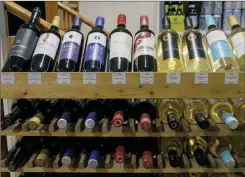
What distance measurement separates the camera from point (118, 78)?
1070mm

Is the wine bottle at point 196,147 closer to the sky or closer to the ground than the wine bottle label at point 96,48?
closer to the ground

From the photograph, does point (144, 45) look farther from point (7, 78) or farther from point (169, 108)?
point (7, 78)

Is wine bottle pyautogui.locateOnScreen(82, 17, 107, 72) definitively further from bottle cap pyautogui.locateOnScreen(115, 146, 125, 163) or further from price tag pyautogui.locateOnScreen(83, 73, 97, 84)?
bottle cap pyautogui.locateOnScreen(115, 146, 125, 163)


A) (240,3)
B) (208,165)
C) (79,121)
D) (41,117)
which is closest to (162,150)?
(208,165)

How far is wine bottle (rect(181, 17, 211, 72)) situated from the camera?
110 centimetres

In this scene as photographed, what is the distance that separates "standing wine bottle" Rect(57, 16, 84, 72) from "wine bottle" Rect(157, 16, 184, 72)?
30 cm

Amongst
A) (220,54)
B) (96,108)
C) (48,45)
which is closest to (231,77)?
(220,54)

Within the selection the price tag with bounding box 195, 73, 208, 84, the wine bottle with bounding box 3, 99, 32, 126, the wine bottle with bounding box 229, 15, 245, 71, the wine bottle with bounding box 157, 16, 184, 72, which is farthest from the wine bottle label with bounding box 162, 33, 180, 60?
the wine bottle with bounding box 3, 99, 32, 126

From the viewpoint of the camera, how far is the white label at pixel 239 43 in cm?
110

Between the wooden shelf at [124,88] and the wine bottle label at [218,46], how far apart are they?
74mm

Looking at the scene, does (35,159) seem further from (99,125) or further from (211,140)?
(211,140)

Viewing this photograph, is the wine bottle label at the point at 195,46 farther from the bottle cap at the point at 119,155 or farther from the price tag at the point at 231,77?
the bottle cap at the point at 119,155

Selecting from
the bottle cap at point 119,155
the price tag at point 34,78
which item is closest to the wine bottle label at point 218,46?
the bottle cap at point 119,155

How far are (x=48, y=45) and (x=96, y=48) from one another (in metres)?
0.17
